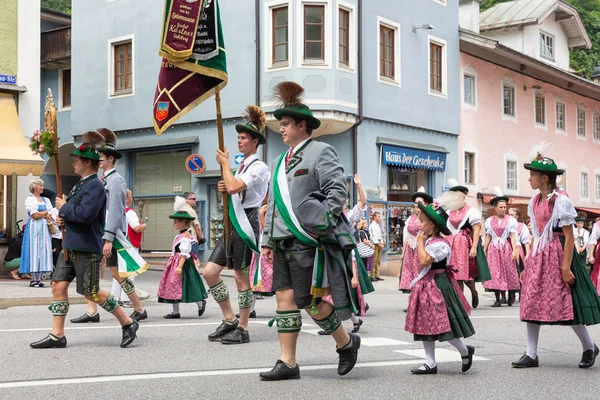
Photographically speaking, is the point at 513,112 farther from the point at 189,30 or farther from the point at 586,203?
the point at 189,30

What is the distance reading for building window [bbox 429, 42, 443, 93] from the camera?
2788 cm

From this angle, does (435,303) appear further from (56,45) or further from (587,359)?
(56,45)

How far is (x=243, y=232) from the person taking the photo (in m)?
8.29

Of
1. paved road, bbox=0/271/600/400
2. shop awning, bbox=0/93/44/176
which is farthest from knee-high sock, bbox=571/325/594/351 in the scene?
shop awning, bbox=0/93/44/176

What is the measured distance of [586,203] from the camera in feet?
126

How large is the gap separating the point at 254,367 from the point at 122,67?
2190 cm

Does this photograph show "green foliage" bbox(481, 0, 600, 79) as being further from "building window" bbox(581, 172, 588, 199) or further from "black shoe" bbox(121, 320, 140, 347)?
"black shoe" bbox(121, 320, 140, 347)

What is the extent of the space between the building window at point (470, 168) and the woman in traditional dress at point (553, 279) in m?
22.6

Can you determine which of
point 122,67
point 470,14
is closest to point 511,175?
point 470,14

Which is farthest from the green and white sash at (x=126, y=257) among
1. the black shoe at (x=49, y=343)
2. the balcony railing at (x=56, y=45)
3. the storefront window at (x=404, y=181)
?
the balcony railing at (x=56, y=45)

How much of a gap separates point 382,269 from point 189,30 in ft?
57.5

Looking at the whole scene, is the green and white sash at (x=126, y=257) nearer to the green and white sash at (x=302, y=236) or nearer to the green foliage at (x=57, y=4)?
the green and white sash at (x=302, y=236)

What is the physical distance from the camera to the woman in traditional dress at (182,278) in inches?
428

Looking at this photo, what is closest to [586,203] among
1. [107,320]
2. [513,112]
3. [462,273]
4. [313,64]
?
[513,112]
